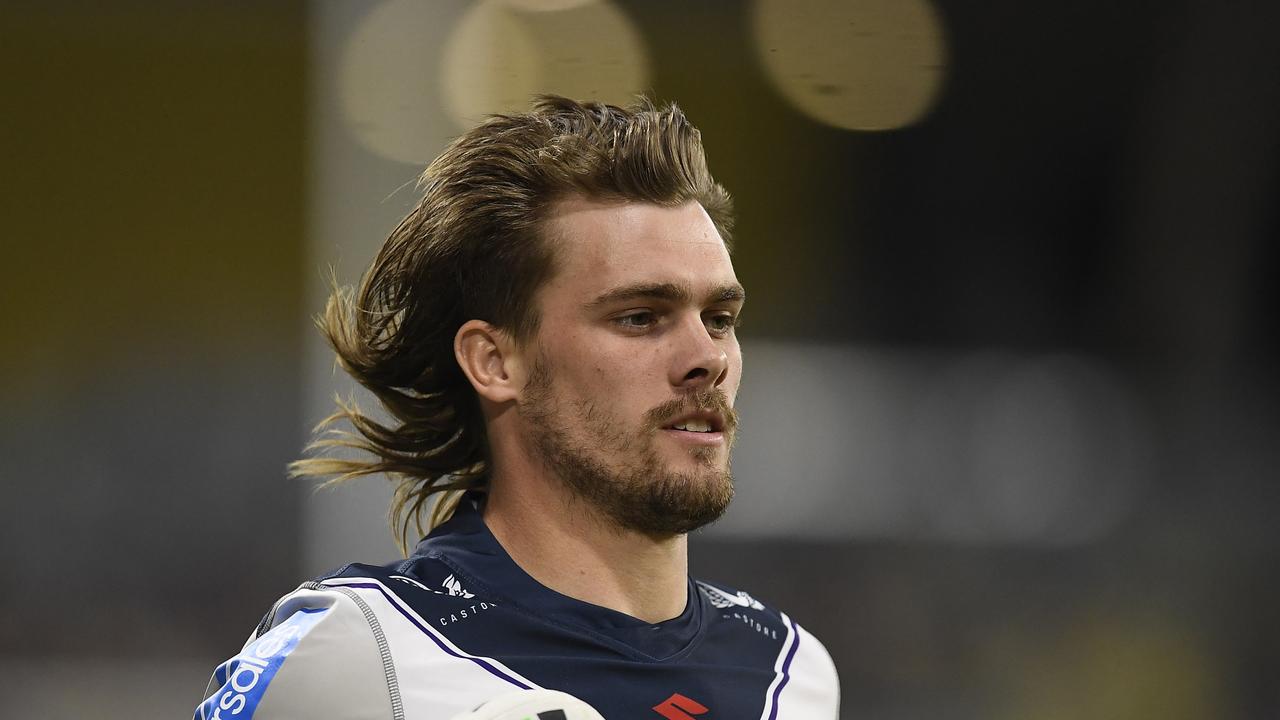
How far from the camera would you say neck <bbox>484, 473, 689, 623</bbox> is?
1541 millimetres

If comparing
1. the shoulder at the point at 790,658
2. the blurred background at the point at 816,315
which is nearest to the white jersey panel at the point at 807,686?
the shoulder at the point at 790,658

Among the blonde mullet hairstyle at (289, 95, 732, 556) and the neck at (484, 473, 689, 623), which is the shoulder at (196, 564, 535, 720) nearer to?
the neck at (484, 473, 689, 623)

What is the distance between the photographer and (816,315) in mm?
3275

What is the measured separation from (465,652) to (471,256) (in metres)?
0.46

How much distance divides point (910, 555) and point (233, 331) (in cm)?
167

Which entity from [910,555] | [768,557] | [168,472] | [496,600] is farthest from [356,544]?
[496,600]

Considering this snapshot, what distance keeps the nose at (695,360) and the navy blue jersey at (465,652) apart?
276 mm

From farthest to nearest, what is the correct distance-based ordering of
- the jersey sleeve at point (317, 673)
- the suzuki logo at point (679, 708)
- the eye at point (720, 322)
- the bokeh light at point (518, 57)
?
the bokeh light at point (518, 57), the eye at point (720, 322), the suzuki logo at point (679, 708), the jersey sleeve at point (317, 673)

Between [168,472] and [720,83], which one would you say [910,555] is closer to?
[720,83]

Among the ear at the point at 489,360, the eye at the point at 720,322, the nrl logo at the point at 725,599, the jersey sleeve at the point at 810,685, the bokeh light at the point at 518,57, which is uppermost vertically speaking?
the bokeh light at the point at 518,57

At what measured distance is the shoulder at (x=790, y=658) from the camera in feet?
5.56

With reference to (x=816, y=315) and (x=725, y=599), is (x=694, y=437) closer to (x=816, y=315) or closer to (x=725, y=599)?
(x=725, y=599)

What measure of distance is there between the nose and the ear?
0.62ft

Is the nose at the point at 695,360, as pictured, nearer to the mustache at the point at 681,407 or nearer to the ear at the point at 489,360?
the mustache at the point at 681,407
